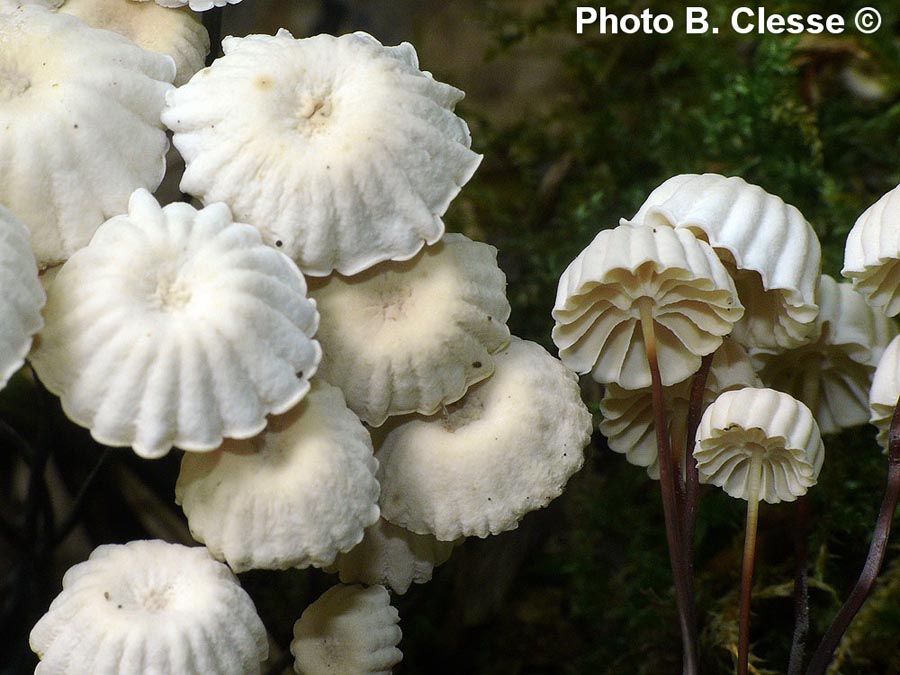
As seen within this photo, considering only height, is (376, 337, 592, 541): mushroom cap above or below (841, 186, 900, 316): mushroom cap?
below

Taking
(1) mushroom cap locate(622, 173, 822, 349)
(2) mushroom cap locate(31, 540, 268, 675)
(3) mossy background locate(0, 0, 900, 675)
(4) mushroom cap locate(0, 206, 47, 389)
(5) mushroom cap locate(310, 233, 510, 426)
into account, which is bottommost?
(3) mossy background locate(0, 0, 900, 675)

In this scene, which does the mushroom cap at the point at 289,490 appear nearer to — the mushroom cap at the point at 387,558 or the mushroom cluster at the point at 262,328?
the mushroom cluster at the point at 262,328

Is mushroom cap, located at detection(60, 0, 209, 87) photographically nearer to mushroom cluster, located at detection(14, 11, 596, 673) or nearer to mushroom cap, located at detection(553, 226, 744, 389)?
mushroom cluster, located at detection(14, 11, 596, 673)

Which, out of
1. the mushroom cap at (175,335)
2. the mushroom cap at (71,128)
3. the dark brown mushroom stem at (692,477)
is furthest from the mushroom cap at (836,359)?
the mushroom cap at (71,128)

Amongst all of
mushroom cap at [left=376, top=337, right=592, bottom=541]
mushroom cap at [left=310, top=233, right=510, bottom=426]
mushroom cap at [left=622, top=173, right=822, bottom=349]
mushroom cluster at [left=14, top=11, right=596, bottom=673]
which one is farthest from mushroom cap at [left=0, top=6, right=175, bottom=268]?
mushroom cap at [left=622, top=173, right=822, bottom=349]

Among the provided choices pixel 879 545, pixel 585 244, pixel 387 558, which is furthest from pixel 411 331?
pixel 585 244

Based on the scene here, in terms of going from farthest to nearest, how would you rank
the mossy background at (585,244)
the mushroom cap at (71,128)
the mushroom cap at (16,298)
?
the mossy background at (585,244) → the mushroom cap at (71,128) → the mushroom cap at (16,298)
